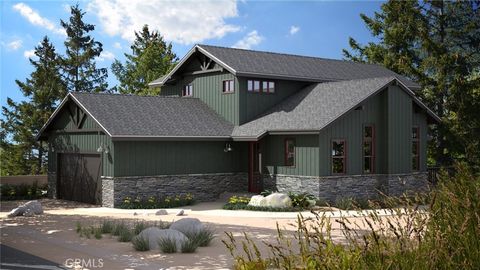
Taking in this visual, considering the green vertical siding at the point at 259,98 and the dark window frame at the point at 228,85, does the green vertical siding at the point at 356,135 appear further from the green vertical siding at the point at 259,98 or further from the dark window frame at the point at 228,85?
the dark window frame at the point at 228,85

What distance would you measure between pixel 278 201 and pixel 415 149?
909 cm

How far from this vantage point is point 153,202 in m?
21.8

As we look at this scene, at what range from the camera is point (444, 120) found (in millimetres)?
31516

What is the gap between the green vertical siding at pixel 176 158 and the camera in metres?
22.0

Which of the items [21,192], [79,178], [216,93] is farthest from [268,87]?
[21,192]

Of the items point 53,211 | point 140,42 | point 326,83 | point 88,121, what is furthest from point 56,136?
point 140,42

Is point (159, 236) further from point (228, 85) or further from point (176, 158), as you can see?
point (228, 85)

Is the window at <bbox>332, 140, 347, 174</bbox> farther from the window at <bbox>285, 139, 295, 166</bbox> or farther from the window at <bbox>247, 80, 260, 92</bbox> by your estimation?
the window at <bbox>247, 80, 260, 92</bbox>

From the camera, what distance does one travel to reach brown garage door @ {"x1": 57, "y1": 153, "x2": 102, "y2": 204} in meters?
23.0

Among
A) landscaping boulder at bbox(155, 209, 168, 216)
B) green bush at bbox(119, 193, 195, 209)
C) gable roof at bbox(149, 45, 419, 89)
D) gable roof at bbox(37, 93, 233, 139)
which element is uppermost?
gable roof at bbox(149, 45, 419, 89)

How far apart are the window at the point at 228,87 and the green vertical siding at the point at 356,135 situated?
6368 millimetres

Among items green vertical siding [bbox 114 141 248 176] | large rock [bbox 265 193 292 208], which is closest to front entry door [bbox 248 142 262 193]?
green vertical siding [bbox 114 141 248 176]

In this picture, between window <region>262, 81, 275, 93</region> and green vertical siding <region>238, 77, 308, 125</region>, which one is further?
window <region>262, 81, 275, 93</region>

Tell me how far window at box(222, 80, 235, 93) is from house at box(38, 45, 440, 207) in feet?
0.24
